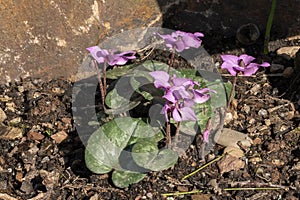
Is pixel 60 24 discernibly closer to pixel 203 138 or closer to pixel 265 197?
pixel 203 138

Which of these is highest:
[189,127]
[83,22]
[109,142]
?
[83,22]

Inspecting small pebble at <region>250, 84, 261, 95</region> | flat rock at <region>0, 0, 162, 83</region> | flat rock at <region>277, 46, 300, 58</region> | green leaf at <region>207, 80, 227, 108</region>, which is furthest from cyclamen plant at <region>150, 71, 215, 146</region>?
flat rock at <region>277, 46, 300, 58</region>

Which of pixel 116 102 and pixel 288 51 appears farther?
pixel 288 51

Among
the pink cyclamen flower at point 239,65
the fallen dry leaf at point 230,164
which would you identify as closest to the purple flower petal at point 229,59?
the pink cyclamen flower at point 239,65

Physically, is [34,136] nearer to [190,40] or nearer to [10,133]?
[10,133]

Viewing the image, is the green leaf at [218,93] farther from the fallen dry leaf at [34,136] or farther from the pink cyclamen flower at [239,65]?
the fallen dry leaf at [34,136]

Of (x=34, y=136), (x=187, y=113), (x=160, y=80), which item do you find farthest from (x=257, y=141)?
(x=34, y=136)

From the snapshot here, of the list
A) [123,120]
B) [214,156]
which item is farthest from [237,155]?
[123,120]
